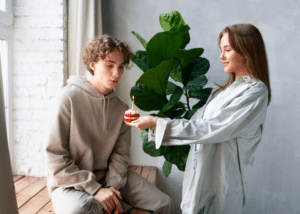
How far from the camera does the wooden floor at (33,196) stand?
1.46m

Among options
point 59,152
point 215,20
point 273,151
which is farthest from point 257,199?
point 59,152

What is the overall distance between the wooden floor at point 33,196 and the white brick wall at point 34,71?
0.38 ft

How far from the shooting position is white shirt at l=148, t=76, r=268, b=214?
1277 mm

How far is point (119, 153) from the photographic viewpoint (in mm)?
1605

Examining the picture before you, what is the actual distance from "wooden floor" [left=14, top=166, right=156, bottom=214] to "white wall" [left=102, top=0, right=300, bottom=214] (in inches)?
40.5

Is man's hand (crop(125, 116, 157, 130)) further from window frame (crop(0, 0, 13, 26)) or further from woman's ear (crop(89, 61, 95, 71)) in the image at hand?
window frame (crop(0, 0, 13, 26))

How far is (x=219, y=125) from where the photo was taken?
1.28m

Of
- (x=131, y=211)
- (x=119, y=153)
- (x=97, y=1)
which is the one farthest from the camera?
(x=97, y=1)

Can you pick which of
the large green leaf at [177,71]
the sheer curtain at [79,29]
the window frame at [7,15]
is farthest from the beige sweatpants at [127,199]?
the window frame at [7,15]

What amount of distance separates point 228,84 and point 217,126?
38 centimetres

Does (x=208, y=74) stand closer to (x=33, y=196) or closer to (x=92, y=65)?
(x=92, y=65)

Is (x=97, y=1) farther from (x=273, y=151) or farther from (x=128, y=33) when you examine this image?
(x=273, y=151)

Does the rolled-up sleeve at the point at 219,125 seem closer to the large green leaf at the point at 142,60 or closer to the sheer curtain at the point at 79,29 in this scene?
the large green leaf at the point at 142,60

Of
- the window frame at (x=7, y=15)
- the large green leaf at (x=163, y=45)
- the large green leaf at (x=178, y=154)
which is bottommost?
the large green leaf at (x=178, y=154)
